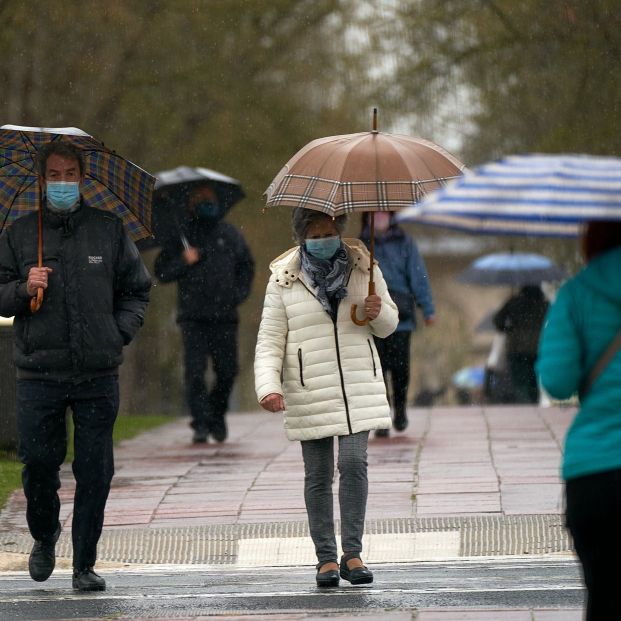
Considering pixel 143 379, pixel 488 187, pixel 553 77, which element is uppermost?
pixel 553 77

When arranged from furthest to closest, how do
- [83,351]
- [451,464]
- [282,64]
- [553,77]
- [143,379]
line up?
[143,379]
[282,64]
[553,77]
[451,464]
[83,351]

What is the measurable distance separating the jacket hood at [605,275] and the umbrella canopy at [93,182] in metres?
3.42

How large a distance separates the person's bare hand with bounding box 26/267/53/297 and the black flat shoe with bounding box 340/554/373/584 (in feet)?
5.62

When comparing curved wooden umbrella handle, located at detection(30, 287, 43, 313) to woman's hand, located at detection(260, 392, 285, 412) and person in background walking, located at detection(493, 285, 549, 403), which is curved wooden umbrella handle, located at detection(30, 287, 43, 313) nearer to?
woman's hand, located at detection(260, 392, 285, 412)

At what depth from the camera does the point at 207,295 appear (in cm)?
1322

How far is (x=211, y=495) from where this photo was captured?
10.2 meters

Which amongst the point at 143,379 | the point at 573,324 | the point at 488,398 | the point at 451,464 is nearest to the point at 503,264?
the point at 488,398

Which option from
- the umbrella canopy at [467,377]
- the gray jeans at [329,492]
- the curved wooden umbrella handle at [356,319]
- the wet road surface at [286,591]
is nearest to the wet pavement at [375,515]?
the wet road surface at [286,591]

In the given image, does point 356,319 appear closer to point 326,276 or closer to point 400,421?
point 326,276

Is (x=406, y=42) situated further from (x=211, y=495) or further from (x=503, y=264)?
(x=211, y=495)

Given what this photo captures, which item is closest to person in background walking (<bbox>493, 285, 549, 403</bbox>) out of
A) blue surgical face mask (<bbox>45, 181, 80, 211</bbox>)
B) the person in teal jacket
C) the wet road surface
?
the wet road surface

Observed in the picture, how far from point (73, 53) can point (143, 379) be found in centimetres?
609

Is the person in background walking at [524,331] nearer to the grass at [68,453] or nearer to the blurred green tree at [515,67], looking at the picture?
the blurred green tree at [515,67]

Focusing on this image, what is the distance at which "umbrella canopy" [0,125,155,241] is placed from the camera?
7.76 meters
